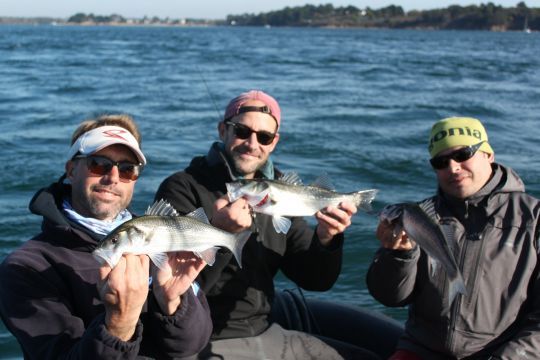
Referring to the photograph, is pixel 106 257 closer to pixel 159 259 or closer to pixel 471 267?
pixel 159 259

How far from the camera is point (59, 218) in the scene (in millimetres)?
3621

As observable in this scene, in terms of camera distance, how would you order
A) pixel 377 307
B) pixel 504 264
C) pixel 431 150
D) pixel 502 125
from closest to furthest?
pixel 504 264
pixel 431 150
pixel 377 307
pixel 502 125

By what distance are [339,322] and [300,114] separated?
50.6ft

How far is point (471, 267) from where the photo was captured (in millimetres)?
4570

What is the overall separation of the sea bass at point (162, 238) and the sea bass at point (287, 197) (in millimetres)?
366

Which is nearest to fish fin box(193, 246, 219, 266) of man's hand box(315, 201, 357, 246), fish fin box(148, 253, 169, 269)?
fish fin box(148, 253, 169, 269)

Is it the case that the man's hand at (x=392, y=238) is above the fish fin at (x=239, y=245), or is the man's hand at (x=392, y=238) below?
below

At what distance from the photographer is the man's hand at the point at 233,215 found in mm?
4188

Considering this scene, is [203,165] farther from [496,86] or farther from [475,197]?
[496,86]

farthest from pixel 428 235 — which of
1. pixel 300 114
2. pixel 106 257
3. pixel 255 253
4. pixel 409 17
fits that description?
pixel 409 17

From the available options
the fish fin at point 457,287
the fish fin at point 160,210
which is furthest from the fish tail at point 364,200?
the fish fin at point 160,210

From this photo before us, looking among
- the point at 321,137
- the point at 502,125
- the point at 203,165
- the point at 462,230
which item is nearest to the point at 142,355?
the point at 203,165

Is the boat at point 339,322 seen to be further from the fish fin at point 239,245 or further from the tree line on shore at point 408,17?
the tree line on shore at point 408,17

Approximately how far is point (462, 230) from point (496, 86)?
2682 cm
